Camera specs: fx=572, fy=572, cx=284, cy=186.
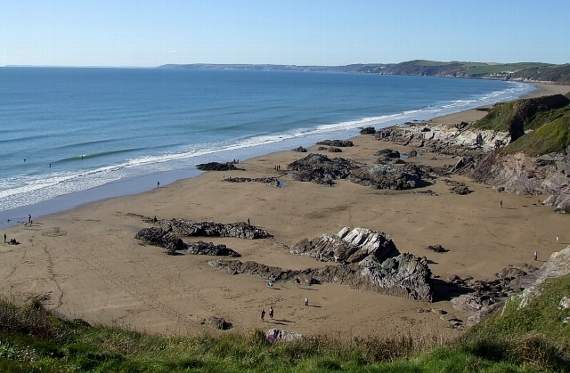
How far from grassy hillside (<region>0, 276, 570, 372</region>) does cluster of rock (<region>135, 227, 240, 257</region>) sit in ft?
56.4

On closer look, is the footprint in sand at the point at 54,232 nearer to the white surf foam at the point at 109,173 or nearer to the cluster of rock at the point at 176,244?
the cluster of rock at the point at 176,244

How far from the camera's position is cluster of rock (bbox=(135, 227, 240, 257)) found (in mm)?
31797

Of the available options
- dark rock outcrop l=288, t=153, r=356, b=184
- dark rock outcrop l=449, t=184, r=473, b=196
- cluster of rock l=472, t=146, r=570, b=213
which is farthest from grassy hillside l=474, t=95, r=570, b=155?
dark rock outcrop l=288, t=153, r=356, b=184

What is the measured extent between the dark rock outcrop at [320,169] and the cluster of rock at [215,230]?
629 inches

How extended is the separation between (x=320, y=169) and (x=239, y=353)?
4195 cm

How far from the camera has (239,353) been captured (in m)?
12.4

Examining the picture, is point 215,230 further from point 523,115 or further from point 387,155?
point 523,115

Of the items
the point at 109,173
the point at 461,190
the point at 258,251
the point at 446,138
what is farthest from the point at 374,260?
the point at 446,138

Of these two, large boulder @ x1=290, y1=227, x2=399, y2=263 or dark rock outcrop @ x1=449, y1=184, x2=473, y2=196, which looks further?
dark rock outcrop @ x1=449, y1=184, x2=473, y2=196

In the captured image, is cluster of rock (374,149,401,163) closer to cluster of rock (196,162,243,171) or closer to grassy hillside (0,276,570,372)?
cluster of rock (196,162,243,171)

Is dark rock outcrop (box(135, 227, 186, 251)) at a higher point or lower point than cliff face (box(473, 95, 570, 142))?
lower

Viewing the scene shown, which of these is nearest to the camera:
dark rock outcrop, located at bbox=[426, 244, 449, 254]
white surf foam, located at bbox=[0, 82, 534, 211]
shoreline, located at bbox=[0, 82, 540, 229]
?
dark rock outcrop, located at bbox=[426, 244, 449, 254]

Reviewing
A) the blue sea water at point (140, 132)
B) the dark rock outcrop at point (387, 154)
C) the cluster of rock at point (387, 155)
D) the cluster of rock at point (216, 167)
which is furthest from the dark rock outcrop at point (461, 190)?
the blue sea water at point (140, 132)

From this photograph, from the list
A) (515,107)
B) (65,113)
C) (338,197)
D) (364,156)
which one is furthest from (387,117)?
(338,197)
